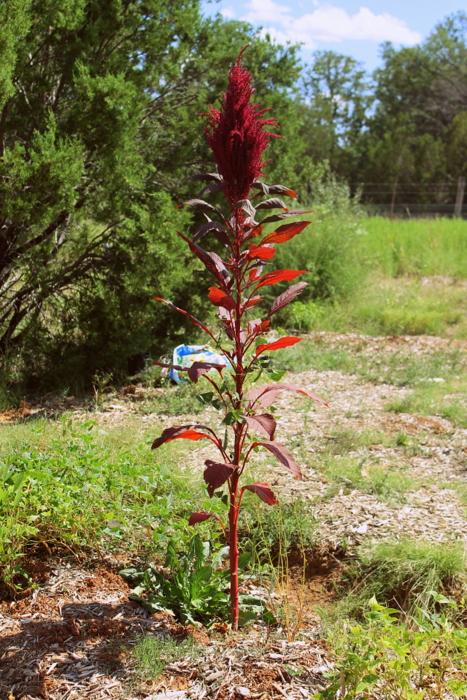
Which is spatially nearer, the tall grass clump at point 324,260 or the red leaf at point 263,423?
the red leaf at point 263,423

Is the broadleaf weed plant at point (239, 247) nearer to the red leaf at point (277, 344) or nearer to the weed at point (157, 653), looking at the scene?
the red leaf at point (277, 344)

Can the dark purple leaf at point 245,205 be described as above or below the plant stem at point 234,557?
above

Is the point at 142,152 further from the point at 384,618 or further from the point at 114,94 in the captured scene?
the point at 384,618

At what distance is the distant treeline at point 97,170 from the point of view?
14.5 feet

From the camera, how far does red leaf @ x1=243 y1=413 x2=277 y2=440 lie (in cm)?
198

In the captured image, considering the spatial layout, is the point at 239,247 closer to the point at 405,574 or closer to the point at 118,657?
the point at 118,657

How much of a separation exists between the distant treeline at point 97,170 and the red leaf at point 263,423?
9.51 feet

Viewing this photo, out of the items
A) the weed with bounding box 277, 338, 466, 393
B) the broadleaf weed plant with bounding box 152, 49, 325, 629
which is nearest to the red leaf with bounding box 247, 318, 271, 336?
the broadleaf weed plant with bounding box 152, 49, 325, 629

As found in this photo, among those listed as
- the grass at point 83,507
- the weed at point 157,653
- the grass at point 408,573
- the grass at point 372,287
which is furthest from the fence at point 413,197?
the weed at point 157,653

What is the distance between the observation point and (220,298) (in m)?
2.15

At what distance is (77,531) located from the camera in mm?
2633

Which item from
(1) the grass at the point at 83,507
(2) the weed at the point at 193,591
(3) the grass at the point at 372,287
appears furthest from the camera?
(3) the grass at the point at 372,287

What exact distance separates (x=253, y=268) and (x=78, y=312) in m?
3.10

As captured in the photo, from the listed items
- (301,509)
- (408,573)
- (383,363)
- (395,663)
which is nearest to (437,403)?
(383,363)
